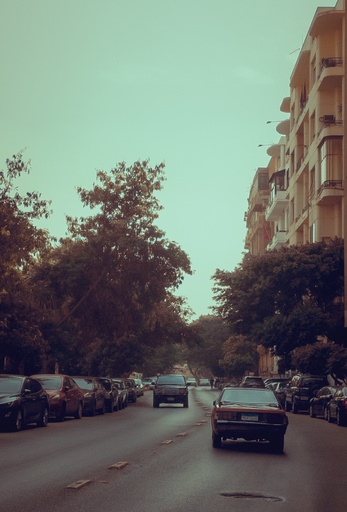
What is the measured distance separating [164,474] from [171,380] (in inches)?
1412

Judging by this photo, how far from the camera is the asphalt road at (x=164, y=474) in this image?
34.6ft

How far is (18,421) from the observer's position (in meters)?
24.3

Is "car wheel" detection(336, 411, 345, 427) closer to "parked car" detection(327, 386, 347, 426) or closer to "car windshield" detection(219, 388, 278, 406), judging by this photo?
"parked car" detection(327, 386, 347, 426)

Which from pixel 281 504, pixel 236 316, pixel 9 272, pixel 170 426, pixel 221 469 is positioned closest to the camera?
pixel 281 504

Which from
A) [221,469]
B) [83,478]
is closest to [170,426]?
[221,469]

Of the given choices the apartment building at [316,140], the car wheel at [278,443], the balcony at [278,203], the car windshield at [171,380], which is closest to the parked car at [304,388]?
the car windshield at [171,380]

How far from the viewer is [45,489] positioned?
1152 centimetres

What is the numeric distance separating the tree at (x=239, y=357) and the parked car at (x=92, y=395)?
43.4 metres

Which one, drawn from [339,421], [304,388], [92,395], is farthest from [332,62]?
[339,421]

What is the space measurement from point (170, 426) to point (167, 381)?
20645 mm

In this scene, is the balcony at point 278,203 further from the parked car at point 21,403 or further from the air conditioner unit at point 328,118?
the parked car at point 21,403

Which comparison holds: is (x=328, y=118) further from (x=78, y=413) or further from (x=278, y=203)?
(x=78, y=413)

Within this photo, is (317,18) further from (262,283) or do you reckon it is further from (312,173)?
(262,283)

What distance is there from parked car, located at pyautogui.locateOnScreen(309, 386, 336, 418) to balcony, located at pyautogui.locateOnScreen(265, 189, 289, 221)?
120ft
